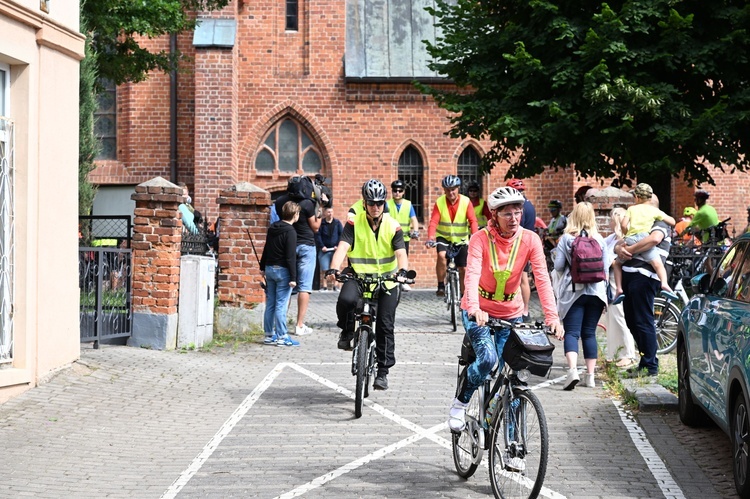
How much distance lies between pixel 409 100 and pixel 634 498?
2328cm

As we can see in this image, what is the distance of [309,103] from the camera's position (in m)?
29.2

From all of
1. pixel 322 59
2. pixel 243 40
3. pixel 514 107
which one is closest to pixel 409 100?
pixel 322 59

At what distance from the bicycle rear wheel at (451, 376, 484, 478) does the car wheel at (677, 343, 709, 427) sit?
2.45 metres

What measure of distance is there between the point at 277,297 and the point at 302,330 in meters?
1.30

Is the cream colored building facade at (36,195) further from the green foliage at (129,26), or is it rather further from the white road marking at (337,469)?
the green foliage at (129,26)

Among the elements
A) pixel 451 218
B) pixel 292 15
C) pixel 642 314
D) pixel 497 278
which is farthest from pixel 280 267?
pixel 292 15

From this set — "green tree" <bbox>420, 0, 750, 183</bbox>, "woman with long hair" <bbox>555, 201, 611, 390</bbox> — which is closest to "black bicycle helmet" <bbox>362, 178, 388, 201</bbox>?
"woman with long hair" <bbox>555, 201, 611, 390</bbox>

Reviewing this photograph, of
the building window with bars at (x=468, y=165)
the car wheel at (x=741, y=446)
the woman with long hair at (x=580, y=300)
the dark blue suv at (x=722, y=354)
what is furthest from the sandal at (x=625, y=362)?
the building window with bars at (x=468, y=165)

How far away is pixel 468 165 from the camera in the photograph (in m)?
29.8

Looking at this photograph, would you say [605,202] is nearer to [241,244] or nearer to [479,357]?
[241,244]

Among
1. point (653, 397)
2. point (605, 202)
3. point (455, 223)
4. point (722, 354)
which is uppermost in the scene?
point (605, 202)

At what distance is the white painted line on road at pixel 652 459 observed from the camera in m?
7.02

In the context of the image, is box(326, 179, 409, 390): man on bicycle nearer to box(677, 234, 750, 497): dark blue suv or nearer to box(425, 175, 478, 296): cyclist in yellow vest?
box(677, 234, 750, 497): dark blue suv

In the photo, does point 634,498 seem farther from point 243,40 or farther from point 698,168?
point 243,40
